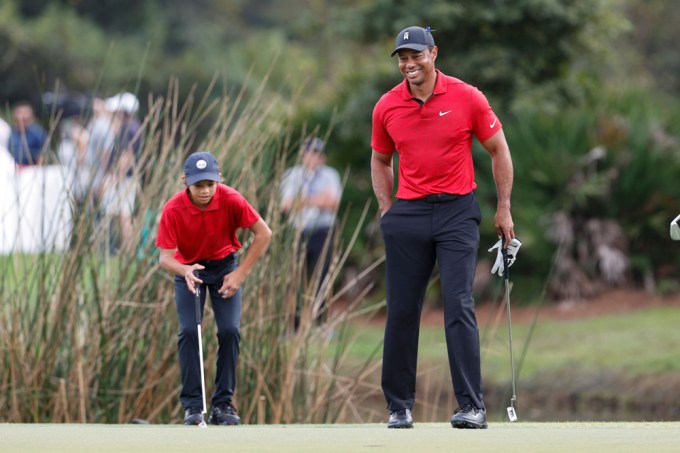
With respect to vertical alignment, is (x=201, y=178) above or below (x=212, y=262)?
above

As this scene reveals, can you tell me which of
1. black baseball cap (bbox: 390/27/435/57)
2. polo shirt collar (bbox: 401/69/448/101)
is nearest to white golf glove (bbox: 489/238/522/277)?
polo shirt collar (bbox: 401/69/448/101)

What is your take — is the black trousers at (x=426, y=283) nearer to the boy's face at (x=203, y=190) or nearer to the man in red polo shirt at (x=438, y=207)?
the man in red polo shirt at (x=438, y=207)

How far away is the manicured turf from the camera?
675 centimetres

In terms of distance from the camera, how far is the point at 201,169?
8891mm

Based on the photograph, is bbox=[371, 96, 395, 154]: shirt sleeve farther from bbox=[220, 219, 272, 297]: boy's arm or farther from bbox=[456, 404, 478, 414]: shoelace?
bbox=[456, 404, 478, 414]: shoelace

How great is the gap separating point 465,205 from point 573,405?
7502 mm

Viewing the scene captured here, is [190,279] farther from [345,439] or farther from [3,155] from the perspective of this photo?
[3,155]

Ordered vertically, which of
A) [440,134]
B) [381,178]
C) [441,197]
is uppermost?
[440,134]

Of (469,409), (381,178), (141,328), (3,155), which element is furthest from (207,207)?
(3,155)

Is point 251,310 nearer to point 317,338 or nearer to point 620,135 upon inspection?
point 317,338

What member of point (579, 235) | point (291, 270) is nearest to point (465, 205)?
point (291, 270)

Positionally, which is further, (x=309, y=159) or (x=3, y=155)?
(x=3, y=155)

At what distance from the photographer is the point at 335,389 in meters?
11.0

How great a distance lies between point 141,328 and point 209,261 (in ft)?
3.96
